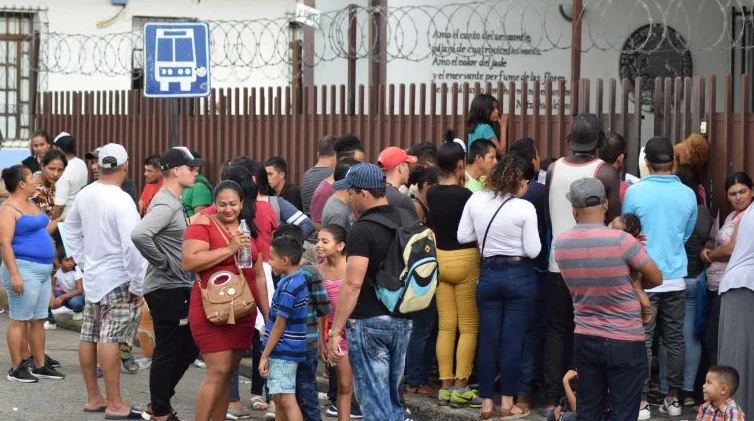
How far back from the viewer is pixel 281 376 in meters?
8.14

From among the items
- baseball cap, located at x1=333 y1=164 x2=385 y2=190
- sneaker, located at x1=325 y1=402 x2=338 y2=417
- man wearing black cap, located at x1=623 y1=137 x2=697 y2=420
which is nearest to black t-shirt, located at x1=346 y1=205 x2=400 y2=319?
baseball cap, located at x1=333 y1=164 x2=385 y2=190

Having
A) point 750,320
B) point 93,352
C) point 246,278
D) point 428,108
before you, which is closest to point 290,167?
point 428,108

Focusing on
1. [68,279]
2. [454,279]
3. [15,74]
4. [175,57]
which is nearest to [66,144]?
[68,279]

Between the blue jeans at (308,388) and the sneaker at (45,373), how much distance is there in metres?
3.60

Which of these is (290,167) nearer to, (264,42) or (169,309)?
(169,309)

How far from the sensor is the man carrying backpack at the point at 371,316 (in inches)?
295

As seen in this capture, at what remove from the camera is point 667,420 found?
357 inches

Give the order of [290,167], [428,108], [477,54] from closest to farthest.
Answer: [428,108] < [290,167] < [477,54]

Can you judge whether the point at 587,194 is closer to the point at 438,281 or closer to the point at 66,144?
the point at 438,281

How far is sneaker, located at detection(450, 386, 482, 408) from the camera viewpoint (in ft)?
31.7

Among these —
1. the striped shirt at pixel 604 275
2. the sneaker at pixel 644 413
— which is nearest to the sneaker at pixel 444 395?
the sneaker at pixel 644 413

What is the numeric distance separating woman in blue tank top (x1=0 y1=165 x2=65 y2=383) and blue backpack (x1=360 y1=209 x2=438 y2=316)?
435 cm

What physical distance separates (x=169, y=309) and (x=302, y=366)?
1155mm

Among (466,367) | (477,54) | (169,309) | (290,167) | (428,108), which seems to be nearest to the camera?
(169,309)
